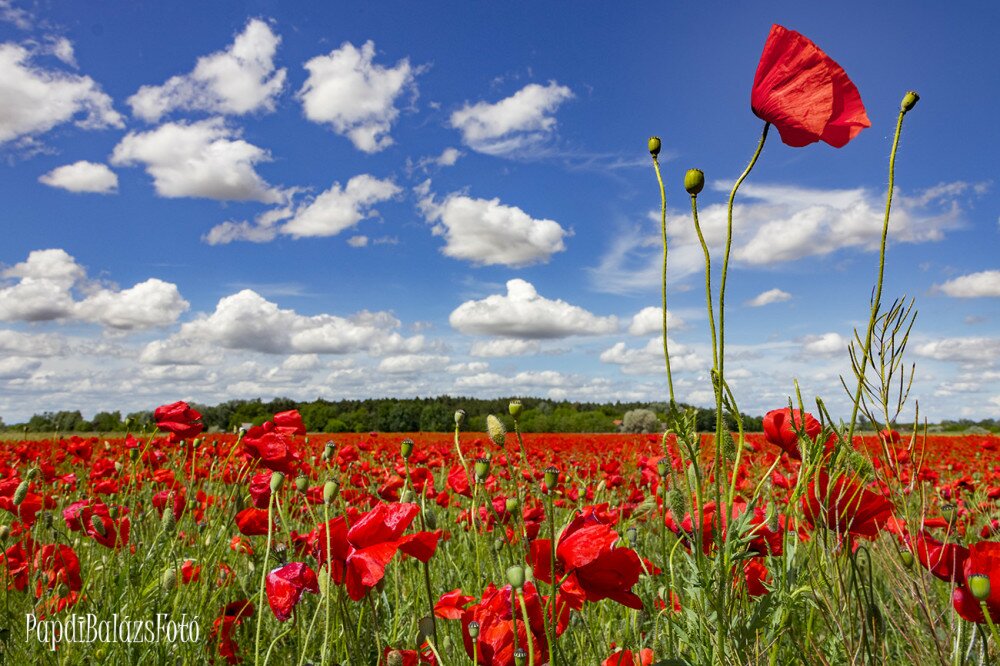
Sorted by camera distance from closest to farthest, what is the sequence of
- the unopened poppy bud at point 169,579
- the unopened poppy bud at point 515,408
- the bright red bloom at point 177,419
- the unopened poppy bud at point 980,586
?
the unopened poppy bud at point 980,586 < the unopened poppy bud at point 515,408 < the unopened poppy bud at point 169,579 < the bright red bloom at point 177,419

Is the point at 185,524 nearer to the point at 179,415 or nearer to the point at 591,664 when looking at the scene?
the point at 179,415

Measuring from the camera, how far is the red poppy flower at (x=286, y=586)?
121 cm

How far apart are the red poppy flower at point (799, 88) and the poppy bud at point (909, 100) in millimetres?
145

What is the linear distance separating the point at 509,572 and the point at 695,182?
1.87ft

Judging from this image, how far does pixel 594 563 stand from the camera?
3.22ft

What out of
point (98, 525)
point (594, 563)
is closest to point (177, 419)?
point (98, 525)

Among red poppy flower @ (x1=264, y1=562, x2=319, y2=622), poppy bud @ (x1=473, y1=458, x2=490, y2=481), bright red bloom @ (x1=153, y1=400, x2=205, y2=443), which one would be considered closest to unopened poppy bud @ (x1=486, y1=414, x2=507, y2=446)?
poppy bud @ (x1=473, y1=458, x2=490, y2=481)

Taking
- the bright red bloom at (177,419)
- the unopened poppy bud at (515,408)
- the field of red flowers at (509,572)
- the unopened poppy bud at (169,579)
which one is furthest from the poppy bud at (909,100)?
the bright red bloom at (177,419)

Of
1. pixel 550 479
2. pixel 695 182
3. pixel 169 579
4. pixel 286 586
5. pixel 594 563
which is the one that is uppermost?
pixel 695 182

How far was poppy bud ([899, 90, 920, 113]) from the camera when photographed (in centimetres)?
102

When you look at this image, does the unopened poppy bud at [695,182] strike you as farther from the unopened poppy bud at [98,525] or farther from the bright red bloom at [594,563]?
the unopened poppy bud at [98,525]

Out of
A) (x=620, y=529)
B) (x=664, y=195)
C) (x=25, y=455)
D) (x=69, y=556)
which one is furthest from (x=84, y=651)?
(x=25, y=455)

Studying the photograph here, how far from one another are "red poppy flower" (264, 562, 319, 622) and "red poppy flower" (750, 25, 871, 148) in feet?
3.59

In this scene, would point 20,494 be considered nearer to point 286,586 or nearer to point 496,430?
point 286,586
